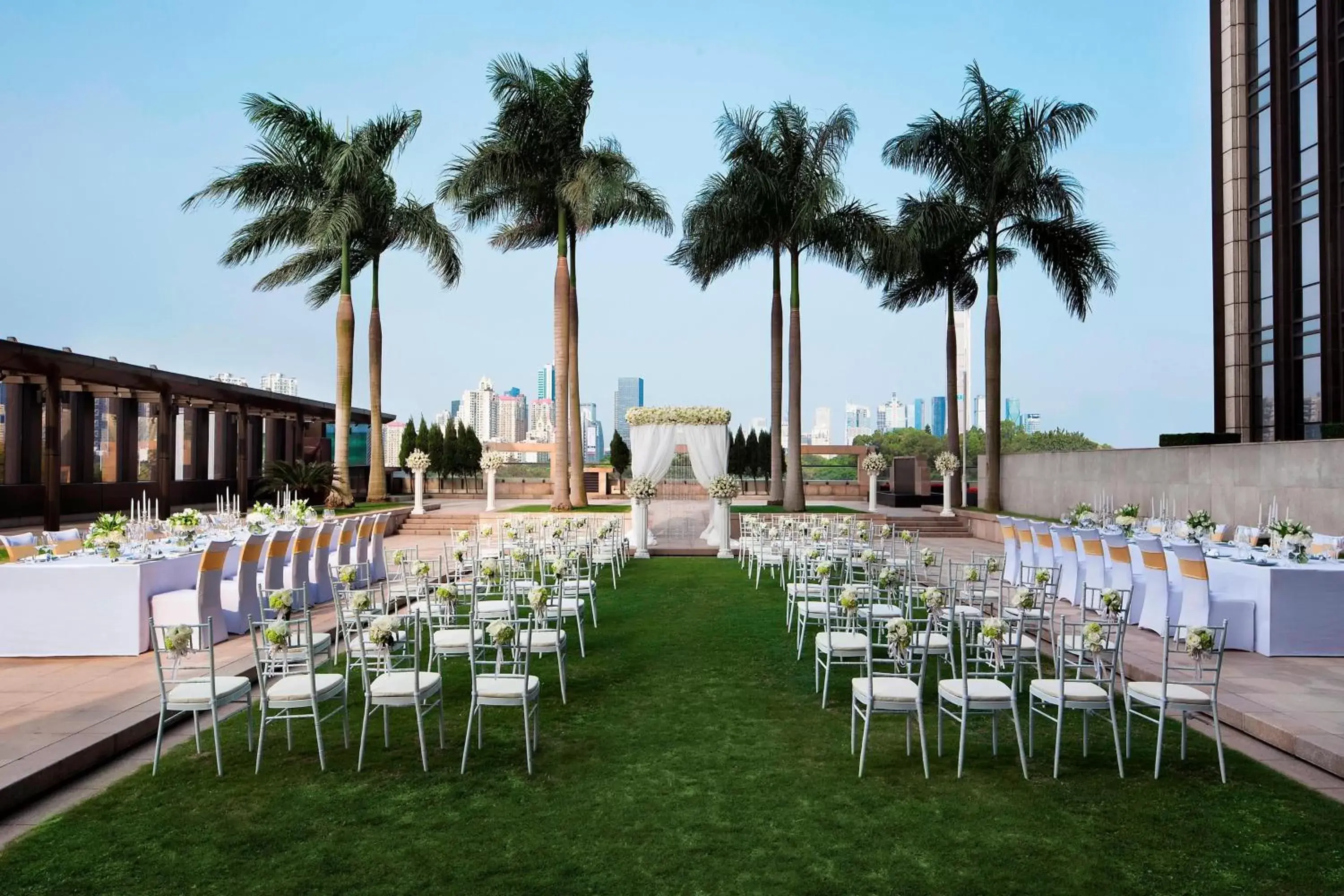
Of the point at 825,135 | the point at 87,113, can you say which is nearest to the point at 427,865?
the point at 825,135

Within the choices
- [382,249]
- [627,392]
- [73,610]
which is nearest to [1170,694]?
[73,610]

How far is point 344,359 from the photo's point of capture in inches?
821

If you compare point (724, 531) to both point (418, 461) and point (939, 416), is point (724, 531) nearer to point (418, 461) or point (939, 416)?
point (418, 461)

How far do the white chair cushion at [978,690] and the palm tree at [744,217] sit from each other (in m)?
17.6

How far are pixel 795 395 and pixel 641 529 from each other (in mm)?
6672

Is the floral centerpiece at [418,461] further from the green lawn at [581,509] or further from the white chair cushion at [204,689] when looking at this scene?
the white chair cushion at [204,689]

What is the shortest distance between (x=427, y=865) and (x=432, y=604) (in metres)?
5.49

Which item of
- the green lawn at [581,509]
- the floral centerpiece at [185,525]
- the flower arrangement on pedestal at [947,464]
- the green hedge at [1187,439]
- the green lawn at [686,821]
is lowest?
the green lawn at [686,821]

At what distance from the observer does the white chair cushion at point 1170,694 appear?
15.8 ft

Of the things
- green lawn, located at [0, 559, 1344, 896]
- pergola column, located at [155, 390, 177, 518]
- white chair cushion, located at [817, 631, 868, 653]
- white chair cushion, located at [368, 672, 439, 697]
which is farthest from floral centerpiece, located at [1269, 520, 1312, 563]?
pergola column, located at [155, 390, 177, 518]

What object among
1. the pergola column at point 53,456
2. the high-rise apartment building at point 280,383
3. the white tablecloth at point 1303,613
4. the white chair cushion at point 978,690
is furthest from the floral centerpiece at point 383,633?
the high-rise apartment building at point 280,383

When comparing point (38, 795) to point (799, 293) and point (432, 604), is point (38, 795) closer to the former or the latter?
point (432, 604)

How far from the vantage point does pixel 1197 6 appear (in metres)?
27.0

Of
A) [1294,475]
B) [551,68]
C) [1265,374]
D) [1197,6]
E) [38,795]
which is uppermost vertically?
[1197,6]
